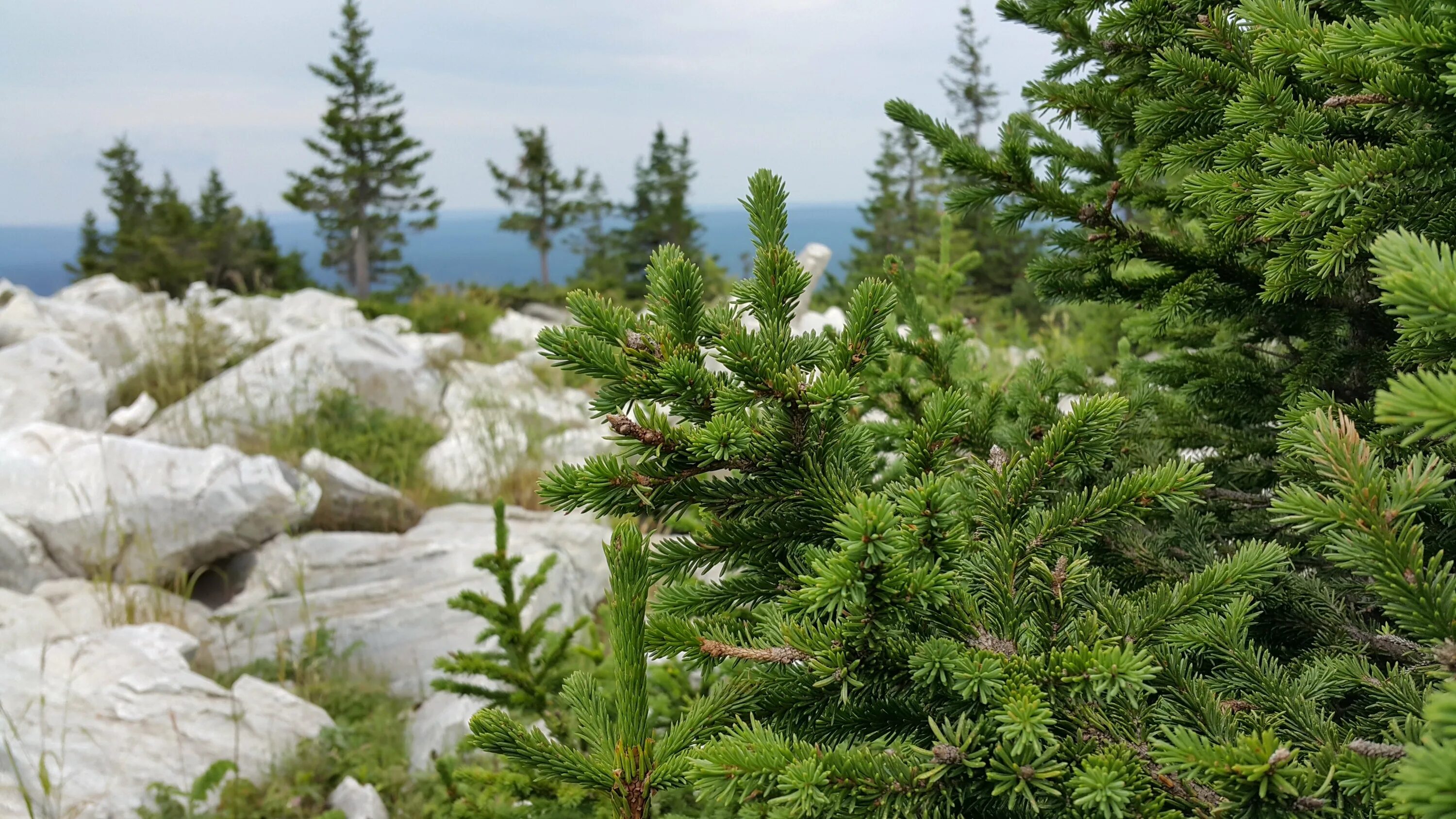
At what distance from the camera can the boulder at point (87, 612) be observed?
165 inches


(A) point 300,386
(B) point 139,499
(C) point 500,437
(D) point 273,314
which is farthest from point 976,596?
(D) point 273,314

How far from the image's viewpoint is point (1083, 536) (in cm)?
111

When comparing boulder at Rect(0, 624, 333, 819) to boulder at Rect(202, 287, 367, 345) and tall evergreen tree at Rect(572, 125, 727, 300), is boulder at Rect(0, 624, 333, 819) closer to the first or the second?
boulder at Rect(202, 287, 367, 345)

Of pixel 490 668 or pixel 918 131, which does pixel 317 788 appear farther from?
pixel 918 131

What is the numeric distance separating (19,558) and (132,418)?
3070 millimetres

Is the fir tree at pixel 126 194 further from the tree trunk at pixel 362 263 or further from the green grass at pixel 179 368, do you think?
the green grass at pixel 179 368

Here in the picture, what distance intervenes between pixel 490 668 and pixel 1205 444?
7.04 feet

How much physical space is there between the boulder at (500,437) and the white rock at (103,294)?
12.1 meters

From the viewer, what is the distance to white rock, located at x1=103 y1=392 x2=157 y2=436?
7660 mm

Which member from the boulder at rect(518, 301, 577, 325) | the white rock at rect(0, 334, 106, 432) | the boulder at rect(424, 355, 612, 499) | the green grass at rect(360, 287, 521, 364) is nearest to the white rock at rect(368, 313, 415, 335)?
the green grass at rect(360, 287, 521, 364)

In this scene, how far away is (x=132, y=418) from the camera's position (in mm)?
7773

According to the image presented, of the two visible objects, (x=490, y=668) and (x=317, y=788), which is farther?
(x=317, y=788)

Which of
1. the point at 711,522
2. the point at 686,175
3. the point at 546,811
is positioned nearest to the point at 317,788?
the point at 546,811

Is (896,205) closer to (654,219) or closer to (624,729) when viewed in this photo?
(654,219)
